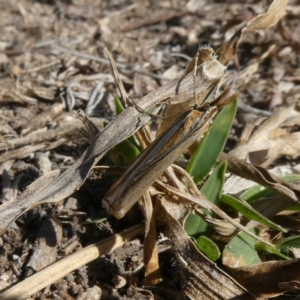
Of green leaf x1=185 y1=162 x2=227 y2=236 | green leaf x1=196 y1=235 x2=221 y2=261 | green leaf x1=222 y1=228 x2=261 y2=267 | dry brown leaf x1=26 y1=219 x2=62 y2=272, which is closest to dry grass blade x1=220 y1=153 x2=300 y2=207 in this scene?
green leaf x1=185 y1=162 x2=227 y2=236

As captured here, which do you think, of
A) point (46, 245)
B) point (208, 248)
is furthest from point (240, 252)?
point (46, 245)

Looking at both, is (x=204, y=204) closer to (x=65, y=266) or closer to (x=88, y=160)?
(x=88, y=160)

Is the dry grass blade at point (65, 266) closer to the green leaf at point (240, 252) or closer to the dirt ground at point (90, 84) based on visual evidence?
the dirt ground at point (90, 84)

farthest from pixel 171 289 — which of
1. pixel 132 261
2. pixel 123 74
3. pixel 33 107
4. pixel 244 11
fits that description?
pixel 244 11

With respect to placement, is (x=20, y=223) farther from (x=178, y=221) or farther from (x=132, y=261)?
(x=178, y=221)

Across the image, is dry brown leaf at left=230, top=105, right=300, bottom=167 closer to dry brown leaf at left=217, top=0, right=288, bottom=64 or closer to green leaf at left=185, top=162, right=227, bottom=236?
green leaf at left=185, top=162, right=227, bottom=236
